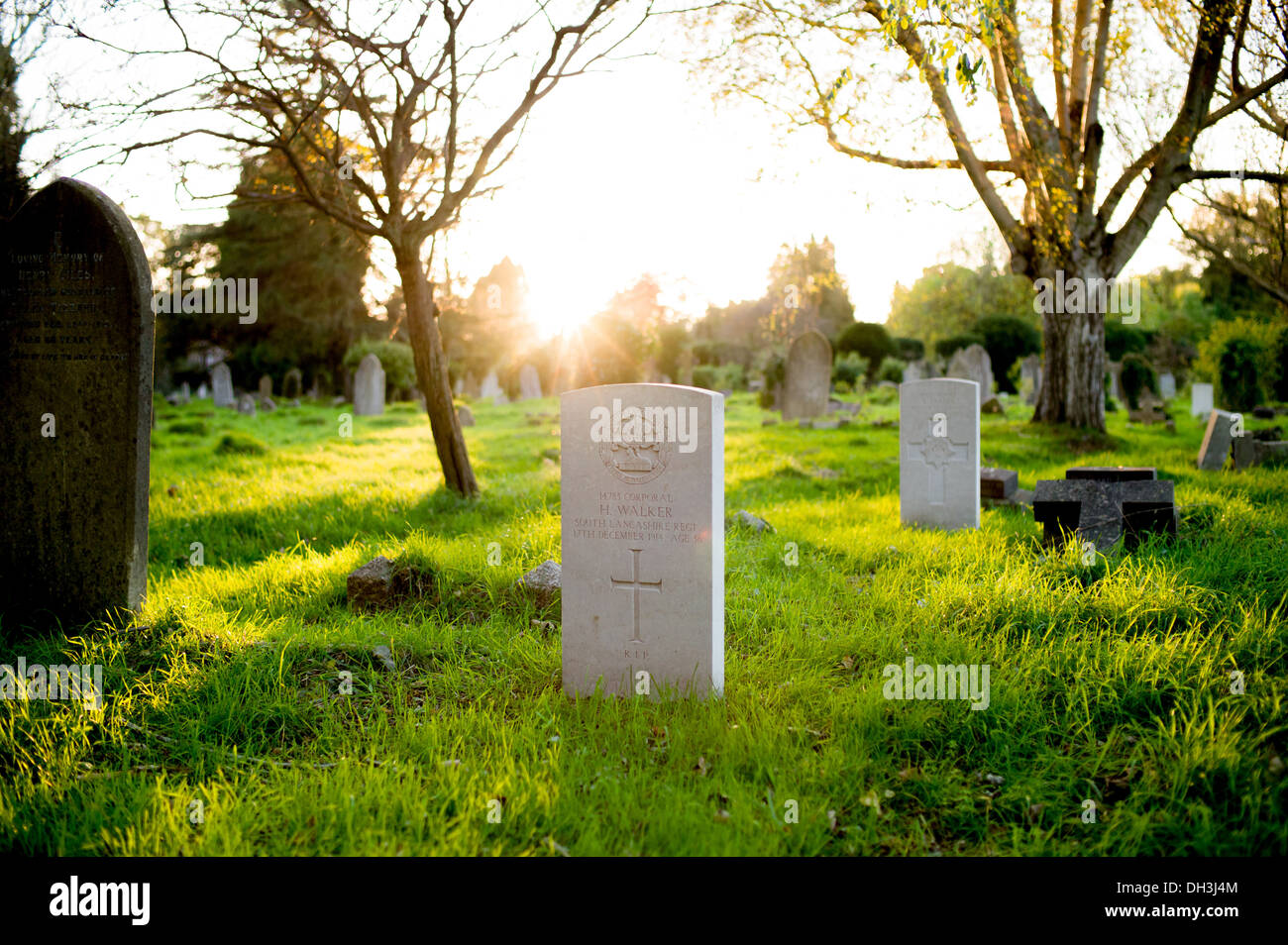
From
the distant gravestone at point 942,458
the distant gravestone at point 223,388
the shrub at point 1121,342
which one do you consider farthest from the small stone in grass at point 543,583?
Answer: the shrub at point 1121,342

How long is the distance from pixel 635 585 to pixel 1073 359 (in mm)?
10830

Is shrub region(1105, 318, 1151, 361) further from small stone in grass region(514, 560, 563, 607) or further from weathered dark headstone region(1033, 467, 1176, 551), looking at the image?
small stone in grass region(514, 560, 563, 607)

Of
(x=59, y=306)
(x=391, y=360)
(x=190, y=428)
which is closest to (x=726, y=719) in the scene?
(x=59, y=306)

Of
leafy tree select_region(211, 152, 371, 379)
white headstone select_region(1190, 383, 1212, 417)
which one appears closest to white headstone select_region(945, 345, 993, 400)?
white headstone select_region(1190, 383, 1212, 417)

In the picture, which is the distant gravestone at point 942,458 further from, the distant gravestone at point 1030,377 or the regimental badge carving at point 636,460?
the distant gravestone at point 1030,377

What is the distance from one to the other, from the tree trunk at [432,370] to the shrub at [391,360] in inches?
863

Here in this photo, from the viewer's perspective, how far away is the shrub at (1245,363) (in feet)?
56.7

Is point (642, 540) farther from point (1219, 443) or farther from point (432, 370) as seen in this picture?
point (1219, 443)

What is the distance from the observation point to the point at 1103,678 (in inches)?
144

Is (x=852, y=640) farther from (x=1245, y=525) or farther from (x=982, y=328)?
(x=982, y=328)

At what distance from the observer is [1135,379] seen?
19.4 m
